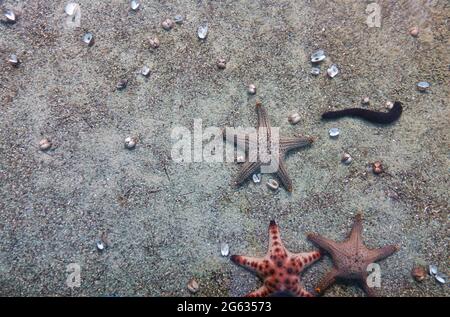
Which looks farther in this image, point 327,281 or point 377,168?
point 377,168

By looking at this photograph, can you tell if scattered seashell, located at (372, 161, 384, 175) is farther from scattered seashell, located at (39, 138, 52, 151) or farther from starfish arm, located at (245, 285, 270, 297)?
scattered seashell, located at (39, 138, 52, 151)

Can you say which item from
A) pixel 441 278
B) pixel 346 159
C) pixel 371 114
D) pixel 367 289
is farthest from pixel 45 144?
pixel 441 278

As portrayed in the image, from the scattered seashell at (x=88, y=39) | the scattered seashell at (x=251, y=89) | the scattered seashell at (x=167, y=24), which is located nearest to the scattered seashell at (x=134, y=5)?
the scattered seashell at (x=167, y=24)

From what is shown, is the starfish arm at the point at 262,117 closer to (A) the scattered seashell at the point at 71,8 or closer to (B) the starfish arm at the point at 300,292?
(B) the starfish arm at the point at 300,292

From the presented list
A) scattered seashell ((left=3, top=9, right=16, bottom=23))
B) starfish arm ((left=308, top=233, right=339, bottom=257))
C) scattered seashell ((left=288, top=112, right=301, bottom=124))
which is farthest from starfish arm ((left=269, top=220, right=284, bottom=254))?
scattered seashell ((left=3, top=9, right=16, bottom=23))

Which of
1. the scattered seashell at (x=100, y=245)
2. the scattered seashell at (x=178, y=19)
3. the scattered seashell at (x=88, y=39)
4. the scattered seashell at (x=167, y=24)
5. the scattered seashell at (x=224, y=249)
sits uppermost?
the scattered seashell at (x=178, y=19)

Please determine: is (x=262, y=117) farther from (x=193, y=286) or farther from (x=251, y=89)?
(x=193, y=286)
